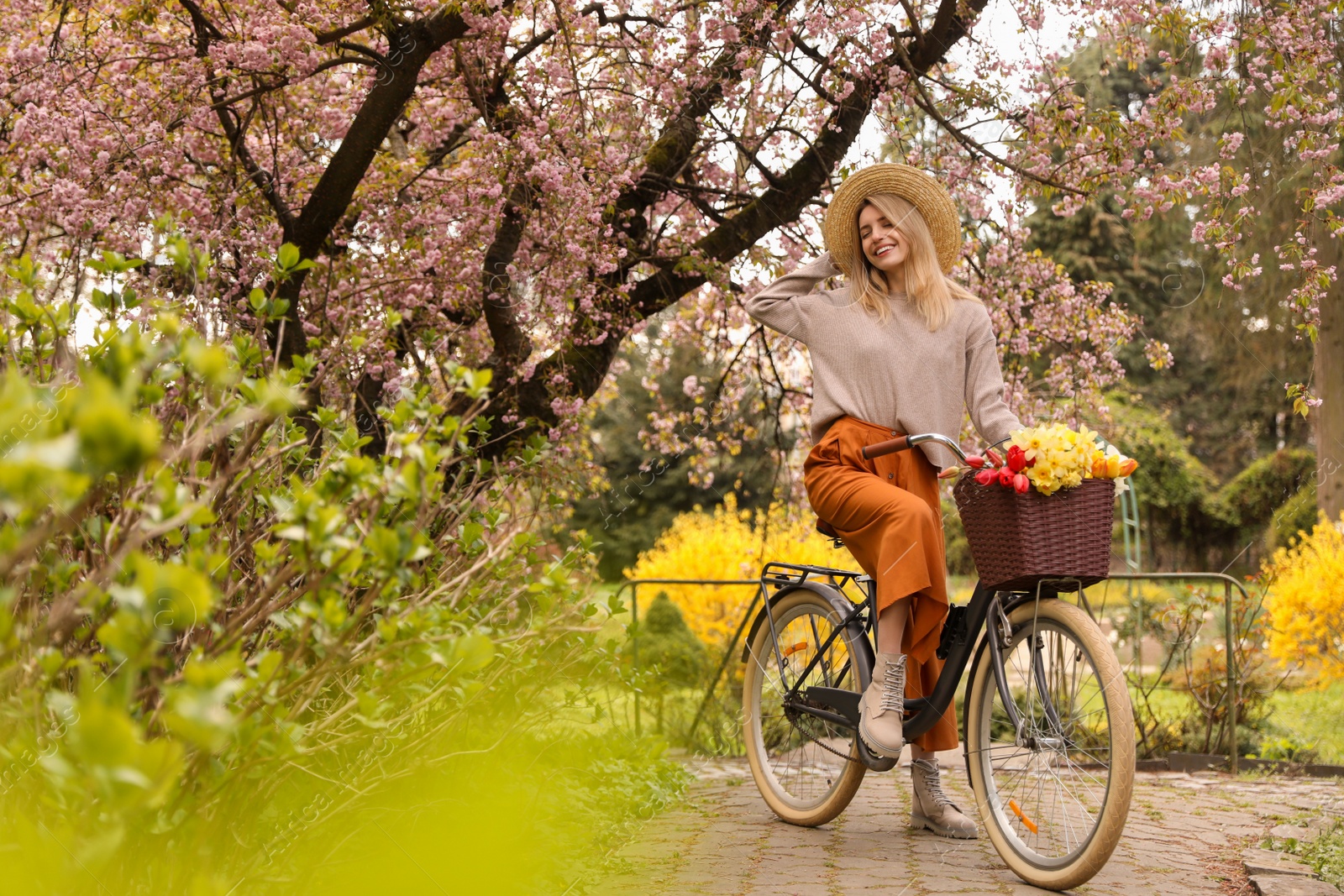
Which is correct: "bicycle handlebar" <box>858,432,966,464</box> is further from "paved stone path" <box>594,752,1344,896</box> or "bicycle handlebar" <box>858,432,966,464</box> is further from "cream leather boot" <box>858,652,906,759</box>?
"paved stone path" <box>594,752,1344,896</box>

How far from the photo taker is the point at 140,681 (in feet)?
6.30

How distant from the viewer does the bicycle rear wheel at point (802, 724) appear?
3693 millimetres

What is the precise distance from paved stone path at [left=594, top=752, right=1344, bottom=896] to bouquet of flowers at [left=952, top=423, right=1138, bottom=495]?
3.51 ft

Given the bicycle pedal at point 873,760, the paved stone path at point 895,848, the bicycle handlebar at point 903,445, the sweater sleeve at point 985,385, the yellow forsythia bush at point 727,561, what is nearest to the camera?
the paved stone path at point 895,848

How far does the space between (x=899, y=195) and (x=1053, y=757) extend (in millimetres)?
1844

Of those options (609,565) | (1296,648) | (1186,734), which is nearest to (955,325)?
(1186,734)

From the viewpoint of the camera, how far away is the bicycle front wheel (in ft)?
9.05

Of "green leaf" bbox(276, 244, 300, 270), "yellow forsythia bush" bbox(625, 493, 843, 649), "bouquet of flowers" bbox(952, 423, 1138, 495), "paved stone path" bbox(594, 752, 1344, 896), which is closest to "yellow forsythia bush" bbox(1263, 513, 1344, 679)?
"paved stone path" bbox(594, 752, 1344, 896)

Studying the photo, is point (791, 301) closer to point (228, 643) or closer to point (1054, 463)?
point (1054, 463)

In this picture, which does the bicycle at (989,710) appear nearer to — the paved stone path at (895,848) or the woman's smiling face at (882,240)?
the paved stone path at (895,848)

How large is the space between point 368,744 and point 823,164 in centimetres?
335

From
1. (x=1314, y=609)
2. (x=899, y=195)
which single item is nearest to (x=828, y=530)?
(x=899, y=195)

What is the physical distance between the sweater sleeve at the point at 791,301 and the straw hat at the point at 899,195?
8cm

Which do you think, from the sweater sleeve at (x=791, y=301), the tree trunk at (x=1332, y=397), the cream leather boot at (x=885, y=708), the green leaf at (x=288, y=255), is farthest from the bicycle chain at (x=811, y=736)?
the tree trunk at (x=1332, y=397)
